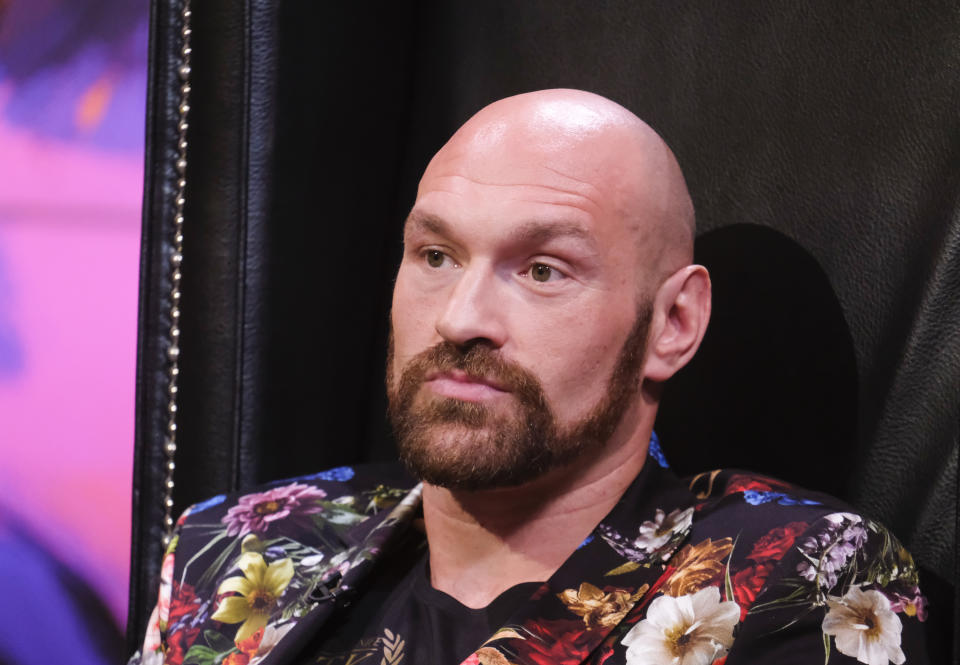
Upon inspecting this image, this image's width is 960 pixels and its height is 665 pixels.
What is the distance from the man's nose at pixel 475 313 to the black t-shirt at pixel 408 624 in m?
0.27

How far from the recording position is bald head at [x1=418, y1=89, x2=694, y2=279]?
1097mm

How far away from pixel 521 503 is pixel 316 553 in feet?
0.98

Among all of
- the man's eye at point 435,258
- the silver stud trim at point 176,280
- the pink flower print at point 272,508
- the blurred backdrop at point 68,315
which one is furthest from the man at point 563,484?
the blurred backdrop at point 68,315

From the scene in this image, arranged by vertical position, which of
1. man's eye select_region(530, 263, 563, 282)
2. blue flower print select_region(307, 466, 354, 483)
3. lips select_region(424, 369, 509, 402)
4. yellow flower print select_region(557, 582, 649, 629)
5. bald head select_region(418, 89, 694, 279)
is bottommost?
blue flower print select_region(307, 466, 354, 483)

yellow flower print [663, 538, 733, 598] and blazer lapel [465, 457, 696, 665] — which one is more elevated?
yellow flower print [663, 538, 733, 598]

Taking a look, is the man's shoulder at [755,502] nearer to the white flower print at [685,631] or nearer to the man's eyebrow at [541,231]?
the white flower print at [685,631]

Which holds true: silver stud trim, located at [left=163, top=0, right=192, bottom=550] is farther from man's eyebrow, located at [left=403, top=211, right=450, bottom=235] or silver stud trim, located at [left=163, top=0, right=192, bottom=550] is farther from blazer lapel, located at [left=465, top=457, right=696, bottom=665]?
blazer lapel, located at [left=465, top=457, right=696, bottom=665]

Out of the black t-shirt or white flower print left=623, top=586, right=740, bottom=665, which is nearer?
white flower print left=623, top=586, right=740, bottom=665

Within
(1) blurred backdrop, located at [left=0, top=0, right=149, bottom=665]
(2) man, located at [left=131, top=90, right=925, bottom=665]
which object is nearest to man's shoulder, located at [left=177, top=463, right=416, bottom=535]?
(2) man, located at [left=131, top=90, right=925, bottom=665]

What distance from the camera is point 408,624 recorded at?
3.80 ft

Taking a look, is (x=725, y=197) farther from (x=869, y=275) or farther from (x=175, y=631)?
(x=175, y=631)

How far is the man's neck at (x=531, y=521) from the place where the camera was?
113 centimetres

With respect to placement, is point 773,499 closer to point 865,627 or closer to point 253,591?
point 865,627

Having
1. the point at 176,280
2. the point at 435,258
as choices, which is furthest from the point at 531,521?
the point at 176,280
